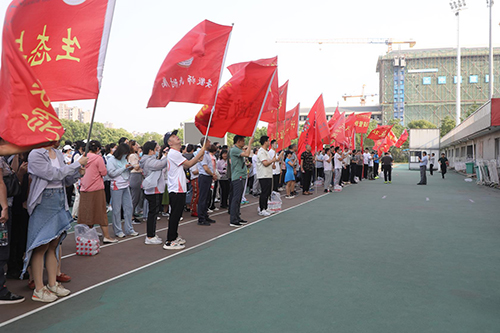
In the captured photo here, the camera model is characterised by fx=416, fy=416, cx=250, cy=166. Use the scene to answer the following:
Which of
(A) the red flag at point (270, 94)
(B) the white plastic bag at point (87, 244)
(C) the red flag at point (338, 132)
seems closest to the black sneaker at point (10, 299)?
(B) the white plastic bag at point (87, 244)

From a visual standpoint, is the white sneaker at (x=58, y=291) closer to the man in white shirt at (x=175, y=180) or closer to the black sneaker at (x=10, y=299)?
the black sneaker at (x=10, y=299)

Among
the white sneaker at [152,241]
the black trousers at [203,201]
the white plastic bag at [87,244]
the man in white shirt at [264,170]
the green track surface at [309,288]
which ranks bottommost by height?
the green track surface at [309,288]

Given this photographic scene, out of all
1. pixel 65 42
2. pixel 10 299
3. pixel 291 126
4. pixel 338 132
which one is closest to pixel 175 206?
pixel 10 299

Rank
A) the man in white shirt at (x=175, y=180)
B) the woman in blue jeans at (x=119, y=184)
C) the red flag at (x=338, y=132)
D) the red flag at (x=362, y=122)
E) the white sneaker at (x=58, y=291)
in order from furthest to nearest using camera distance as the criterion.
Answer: the red flag at (x=362, y=122) → the red flag at (x=338, y=132) → the woman in blue jeans at (x=119, y=184) → the man in white shirt at (x=175, y=180) → the white sneaker at (x=58, y=291)

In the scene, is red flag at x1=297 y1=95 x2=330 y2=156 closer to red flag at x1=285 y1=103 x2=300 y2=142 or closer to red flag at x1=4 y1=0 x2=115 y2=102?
red flag at x1=285 y1=103 x2=300 y2=142

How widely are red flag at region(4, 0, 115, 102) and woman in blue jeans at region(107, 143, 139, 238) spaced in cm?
307

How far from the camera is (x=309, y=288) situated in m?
4.87

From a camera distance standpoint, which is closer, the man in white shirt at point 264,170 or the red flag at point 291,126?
the man in white shirt at point 264,170

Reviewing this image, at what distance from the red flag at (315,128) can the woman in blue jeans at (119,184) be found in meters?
9.37

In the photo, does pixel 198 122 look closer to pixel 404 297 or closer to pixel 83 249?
pixel 83 249

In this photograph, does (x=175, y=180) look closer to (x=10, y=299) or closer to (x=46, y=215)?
(x=46, y=215)

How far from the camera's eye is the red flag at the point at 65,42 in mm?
4324

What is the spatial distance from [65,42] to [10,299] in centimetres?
285

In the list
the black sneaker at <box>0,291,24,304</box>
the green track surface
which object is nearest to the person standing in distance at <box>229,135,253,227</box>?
the green track surface
